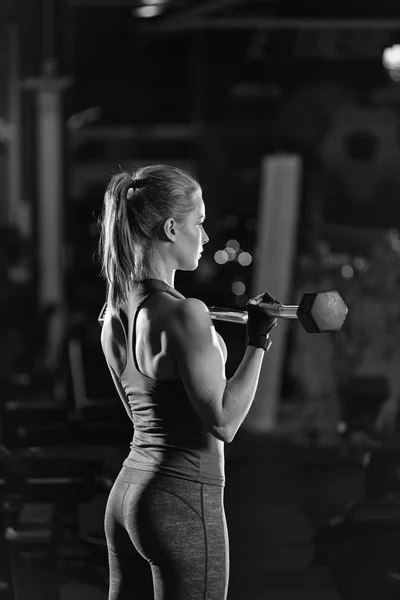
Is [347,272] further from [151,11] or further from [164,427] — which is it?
[164,427]

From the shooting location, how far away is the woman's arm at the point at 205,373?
1267mm

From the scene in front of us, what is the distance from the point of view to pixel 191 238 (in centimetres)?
138

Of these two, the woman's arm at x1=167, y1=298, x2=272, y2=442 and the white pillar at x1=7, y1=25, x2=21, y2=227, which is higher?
the white pillar at x1=7, y1=25, x2=21, y2=227

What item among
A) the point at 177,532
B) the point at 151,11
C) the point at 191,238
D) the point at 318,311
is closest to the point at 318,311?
the point at 318,311

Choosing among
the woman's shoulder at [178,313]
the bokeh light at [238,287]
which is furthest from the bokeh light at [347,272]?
the woman's shoulder at [178,313]

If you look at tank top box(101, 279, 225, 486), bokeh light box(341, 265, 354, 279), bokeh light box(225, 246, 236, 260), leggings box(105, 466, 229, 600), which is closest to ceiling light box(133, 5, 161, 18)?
bokeh light box(225, 246, 236, 260)

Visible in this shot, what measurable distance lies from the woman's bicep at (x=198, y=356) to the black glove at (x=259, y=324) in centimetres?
7

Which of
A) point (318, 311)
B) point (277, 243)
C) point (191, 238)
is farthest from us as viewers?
point (277, 243)

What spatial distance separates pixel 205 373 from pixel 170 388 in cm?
7

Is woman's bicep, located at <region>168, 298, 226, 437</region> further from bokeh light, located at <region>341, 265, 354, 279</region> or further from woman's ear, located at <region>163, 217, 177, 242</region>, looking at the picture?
bokeh light, located at <region>341, 265, 354, 279</region>

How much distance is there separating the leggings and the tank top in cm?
2

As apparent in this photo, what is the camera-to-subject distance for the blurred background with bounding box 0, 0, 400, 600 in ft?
10.3

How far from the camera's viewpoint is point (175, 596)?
1.32 metres

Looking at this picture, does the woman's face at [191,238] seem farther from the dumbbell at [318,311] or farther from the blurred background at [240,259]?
the blurred background at [240,259]
